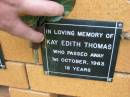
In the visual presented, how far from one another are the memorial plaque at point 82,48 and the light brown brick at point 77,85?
0.03 m

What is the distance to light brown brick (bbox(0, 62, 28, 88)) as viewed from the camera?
3.72ft

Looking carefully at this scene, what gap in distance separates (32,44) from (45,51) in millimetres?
58

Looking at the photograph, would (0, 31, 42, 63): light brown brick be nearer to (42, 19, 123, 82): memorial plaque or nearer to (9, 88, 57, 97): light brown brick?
(42, 19, 123, 82): memorial plaque

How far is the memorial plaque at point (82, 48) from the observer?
0.94m

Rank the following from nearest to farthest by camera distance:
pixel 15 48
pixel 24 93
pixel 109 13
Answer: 1. pixel 109 13
2. pixel 15 48
3. pixel 24 93

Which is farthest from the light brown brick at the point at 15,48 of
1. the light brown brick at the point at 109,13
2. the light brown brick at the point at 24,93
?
the light brown brick at the point at 24,93

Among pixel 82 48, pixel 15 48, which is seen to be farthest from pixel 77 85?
pixel 15 48

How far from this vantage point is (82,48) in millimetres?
995

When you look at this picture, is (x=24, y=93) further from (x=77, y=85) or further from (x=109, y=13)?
(x=109, y=13)

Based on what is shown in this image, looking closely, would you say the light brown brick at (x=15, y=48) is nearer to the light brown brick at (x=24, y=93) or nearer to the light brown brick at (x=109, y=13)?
the light brown brick at (x=109, y=13)

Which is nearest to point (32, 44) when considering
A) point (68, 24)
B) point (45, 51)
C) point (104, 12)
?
point (45, 51)

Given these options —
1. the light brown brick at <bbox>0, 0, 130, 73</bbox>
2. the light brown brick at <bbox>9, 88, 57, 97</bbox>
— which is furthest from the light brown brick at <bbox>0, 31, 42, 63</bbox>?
the light brown brick at <bbox>9, 88, 57, 97</bbox>

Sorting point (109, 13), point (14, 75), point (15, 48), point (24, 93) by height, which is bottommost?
point (24, 93)

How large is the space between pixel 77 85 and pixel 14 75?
28cm
